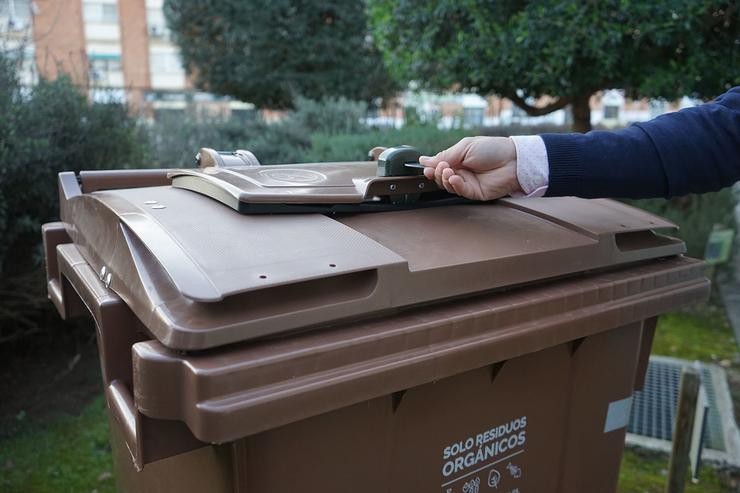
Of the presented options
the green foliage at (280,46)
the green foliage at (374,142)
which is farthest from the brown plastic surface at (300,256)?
the green foliage at (280,46)

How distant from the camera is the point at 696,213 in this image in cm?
589

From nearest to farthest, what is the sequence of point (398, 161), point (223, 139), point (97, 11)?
1. point (398, 161)
2. point (223, 139)
3. point (97, 11)

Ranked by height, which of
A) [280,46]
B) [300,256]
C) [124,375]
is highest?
[280,46]

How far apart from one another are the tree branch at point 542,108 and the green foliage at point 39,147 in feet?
12.3

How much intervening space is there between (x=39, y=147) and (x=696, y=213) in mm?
5842

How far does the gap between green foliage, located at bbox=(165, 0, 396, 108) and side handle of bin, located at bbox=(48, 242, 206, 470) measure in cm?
1188

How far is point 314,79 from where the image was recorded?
13.5 m

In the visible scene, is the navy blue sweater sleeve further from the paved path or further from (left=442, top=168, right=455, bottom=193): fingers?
the paved path

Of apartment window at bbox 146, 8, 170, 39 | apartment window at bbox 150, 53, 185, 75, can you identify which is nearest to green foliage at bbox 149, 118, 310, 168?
apartment window at bbox 150, 53, 185, 75

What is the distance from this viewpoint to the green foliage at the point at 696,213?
5.75 metres

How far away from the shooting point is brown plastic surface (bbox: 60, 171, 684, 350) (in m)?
1.17

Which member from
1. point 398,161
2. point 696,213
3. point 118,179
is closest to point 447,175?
point 398,161

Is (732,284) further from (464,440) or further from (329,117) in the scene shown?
(464,440)

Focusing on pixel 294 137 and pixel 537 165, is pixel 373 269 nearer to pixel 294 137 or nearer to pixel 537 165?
pixel 537 165
